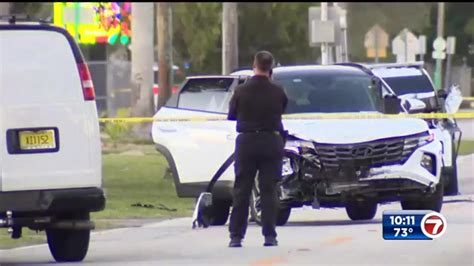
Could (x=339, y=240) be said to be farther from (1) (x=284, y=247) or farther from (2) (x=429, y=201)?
(2) (x=429, y=201)

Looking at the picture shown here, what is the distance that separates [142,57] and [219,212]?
75.0 feet

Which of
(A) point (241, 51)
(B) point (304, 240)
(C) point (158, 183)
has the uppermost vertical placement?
(B) point (304, 240)

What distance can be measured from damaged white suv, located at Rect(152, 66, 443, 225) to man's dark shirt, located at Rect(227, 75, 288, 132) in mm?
1997

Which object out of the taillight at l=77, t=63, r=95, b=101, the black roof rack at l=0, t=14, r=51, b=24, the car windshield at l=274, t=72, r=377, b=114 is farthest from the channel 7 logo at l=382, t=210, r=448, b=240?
the car windshield at l=274, t=72, r=377, b=114

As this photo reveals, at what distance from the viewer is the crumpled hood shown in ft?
50.8

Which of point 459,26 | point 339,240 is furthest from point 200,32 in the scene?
point 339,240

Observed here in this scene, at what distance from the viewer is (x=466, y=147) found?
111ft

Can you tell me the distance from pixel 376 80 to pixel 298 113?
131cm

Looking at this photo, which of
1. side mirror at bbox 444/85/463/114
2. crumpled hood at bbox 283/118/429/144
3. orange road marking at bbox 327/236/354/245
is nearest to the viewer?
orange road marking at bbox 327/236/354/245

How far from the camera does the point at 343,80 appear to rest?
56.3 feet

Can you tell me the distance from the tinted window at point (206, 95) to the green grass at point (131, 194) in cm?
172

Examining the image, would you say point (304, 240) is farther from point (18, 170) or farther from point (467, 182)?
point (467, 182)

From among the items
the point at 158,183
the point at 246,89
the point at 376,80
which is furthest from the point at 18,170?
the point at 158,183

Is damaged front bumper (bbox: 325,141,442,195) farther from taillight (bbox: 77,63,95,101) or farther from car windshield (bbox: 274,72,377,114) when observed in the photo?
taillight (bbox: 77,63,95,101)
